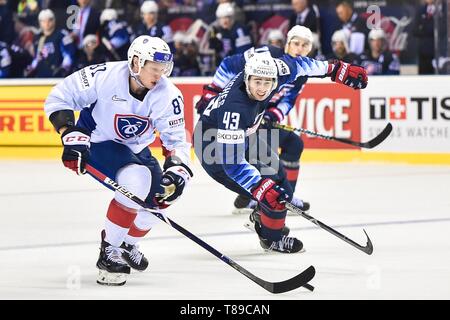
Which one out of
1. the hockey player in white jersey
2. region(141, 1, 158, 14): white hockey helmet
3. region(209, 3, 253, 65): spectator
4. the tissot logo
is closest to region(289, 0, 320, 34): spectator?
region(209, 3, 253, 65): spectator

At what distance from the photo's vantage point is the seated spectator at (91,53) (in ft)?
39.6

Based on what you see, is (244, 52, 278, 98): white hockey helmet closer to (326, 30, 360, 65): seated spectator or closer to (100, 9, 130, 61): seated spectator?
(326, 30, 360, 65): seated spectator

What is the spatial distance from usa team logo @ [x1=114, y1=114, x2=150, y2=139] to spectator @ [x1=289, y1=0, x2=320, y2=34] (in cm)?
601

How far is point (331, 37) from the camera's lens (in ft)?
37.1

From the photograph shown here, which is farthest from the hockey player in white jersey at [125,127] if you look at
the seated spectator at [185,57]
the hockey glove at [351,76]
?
the seated spectator at [185,57]

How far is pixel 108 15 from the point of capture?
12.2 m

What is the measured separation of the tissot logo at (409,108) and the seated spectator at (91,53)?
306 centimetres

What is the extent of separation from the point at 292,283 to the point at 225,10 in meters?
6.97

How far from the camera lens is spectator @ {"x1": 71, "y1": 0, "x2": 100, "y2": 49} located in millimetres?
12172

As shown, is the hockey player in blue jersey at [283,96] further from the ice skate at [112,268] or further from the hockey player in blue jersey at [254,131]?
the ice skate at [112,268]

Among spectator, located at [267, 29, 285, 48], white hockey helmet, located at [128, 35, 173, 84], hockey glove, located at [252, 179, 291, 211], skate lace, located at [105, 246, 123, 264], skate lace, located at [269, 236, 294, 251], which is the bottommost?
skate lace, located at [269, 236, 294, 251]

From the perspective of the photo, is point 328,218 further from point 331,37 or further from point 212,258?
point 331,37
